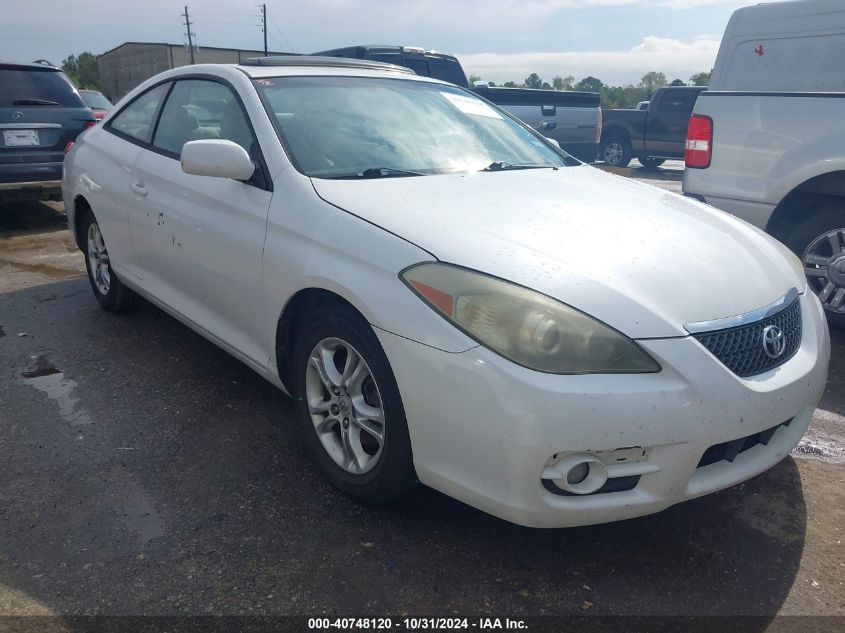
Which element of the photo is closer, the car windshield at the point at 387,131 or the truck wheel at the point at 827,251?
the car windshield at the point at 387,131

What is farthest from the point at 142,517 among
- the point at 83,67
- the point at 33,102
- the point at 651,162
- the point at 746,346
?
the point at 83,67

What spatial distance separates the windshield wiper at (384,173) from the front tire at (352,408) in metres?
0.68

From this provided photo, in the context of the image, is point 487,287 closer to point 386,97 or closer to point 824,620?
point 824,620

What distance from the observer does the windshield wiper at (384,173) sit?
2.94m

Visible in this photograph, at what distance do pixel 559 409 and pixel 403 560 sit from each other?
0.82 metres

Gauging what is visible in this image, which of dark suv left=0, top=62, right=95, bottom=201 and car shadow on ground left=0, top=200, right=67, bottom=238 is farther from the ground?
dark suv left=0, top=62, right=95, bottom=201

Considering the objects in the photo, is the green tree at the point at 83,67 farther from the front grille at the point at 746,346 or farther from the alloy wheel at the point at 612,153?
the front grille at the point at 746,346

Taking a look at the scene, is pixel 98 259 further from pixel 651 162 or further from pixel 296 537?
pixel 651 162

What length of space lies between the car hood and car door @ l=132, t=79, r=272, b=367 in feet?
1.53

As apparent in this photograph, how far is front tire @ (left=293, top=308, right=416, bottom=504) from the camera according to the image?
2363 millimetres

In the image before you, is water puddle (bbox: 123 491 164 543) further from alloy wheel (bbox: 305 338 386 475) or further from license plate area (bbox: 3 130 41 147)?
license plate area (bbox: 3 130 41 147)

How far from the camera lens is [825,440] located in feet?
10.9

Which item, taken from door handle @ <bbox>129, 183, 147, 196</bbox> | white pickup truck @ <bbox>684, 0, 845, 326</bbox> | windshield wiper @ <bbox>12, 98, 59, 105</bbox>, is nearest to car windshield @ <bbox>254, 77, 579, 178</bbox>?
door handle @ <bbox>129, 183, 147, 196</bbox>

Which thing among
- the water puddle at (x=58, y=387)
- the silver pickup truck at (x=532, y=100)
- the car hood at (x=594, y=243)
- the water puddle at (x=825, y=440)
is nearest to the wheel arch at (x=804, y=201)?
the water puddle at (x=825, y=440)
